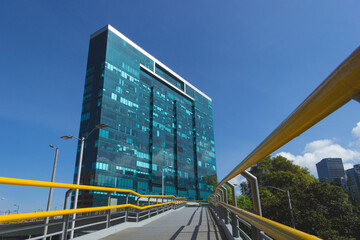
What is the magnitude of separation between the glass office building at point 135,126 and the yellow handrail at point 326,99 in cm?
5074

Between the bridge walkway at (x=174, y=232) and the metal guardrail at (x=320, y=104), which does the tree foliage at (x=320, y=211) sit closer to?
the bridge walkway at (x=174, y=232)

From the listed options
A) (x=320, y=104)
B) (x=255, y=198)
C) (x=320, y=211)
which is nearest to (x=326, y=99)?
(x=320, y=104)

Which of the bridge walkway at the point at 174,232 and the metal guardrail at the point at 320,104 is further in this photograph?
the bridge walkway at the point at 174,232

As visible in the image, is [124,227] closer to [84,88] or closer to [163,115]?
[84,88]

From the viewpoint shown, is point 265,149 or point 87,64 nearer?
point 265,149

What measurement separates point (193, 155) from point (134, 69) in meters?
38.4

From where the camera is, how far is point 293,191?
101ft

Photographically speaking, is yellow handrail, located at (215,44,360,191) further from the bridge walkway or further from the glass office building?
the glass office building

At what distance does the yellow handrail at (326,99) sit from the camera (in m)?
0.89

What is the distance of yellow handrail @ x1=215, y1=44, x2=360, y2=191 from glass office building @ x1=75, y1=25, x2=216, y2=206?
166ft

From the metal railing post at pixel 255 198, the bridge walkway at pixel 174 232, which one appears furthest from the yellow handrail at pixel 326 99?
the bridge walkway at pixel 174 232

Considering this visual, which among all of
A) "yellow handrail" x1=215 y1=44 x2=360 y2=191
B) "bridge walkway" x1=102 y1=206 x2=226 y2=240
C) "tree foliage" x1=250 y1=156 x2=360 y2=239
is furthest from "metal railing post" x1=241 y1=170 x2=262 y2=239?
"tree foliage" x1=250 y1=156 x2=360 y2=239

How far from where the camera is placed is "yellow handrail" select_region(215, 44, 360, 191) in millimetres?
894

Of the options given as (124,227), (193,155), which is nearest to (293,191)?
(124,227)
